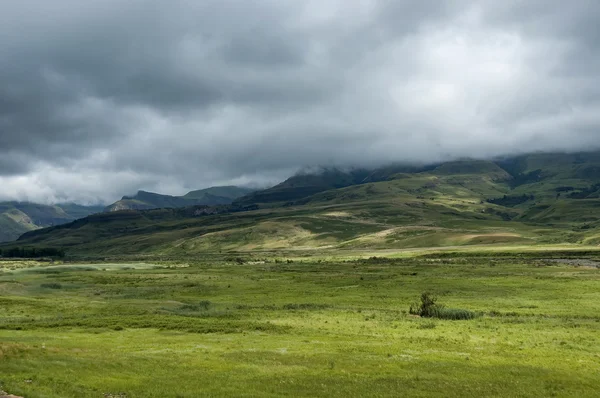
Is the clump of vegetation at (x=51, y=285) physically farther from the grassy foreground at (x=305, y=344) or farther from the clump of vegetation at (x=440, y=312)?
the clump of vegetation at (x=440, y=312)

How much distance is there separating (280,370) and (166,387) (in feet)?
28.6

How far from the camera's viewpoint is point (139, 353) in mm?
41031

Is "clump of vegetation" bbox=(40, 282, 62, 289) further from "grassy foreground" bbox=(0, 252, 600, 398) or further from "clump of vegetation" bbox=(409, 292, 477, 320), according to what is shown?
"clump of vegetation" bbox=(409, 292, 477, 320)

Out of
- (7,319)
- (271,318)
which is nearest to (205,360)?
(271,318)

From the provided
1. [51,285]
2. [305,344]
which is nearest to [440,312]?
[305,344]

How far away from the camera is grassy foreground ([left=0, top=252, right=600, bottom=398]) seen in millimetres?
31234

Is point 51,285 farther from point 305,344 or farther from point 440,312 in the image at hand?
point 440,312

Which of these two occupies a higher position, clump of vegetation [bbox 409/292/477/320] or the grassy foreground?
the grassy foreground

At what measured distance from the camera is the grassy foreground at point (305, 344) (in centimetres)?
3123

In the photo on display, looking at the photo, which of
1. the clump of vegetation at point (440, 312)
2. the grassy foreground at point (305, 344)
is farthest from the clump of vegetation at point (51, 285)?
the clump of vegetation at point (440, 312)

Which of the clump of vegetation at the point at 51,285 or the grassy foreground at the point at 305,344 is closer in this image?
the grassy foreground at the point at 305,344

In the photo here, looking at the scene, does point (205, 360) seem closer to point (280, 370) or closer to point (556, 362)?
point (280, 370)

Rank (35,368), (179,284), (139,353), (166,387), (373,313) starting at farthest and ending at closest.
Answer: (179,284)
(373,313)
(139,353)
(35,368)
(166,387)

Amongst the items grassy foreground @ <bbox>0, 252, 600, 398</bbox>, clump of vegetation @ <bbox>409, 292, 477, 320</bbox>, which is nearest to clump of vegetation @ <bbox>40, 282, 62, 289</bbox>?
grassy foreground @ <bbox>0, 252, 600, 398</bbox>
